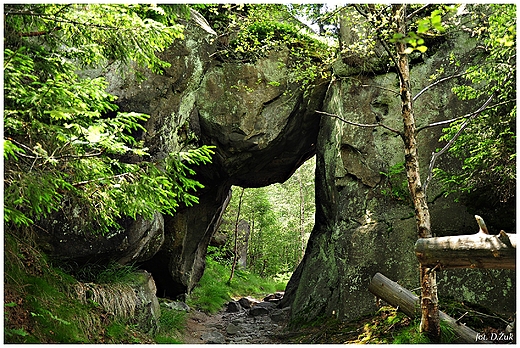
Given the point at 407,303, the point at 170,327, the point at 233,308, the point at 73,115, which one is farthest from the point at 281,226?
the point at 73,115

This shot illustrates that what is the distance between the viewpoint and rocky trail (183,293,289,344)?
9.42m

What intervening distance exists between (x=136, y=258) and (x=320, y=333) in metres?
Result: 4.36

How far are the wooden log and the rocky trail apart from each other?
4.91m

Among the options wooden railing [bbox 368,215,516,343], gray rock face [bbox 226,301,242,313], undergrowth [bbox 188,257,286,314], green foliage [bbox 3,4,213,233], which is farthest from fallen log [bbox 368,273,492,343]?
undergrowth [bbox 188,257,286,314]

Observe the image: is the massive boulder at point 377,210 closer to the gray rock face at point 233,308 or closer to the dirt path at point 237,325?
the dirt path at point 237,325

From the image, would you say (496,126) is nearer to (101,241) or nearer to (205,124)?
(205,124)

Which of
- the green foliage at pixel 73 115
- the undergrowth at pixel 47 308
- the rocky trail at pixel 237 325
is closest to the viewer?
the green foliage at pixel 73 115

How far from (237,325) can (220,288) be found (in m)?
5.59

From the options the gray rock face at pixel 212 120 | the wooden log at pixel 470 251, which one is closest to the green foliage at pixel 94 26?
the gray rock face at pixel 212 120

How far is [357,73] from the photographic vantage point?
402 inches

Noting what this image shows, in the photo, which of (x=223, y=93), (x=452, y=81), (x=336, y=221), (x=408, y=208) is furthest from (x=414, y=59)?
(x=223, y=93)

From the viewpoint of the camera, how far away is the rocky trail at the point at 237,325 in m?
9.42

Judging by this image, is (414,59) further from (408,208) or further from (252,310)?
(252,310)

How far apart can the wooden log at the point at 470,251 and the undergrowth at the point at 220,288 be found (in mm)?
9253
